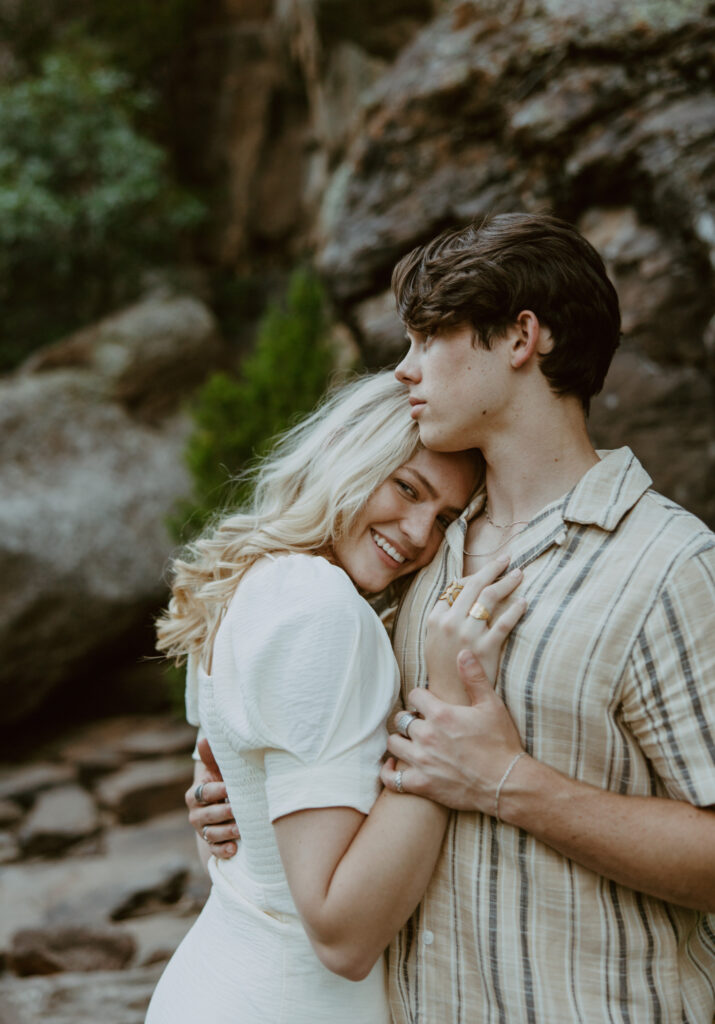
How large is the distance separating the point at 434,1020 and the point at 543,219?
1.65m

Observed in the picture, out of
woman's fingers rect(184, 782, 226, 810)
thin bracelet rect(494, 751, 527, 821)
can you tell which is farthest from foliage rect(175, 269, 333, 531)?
thin bracelet rect(494, 751, 527, 821)

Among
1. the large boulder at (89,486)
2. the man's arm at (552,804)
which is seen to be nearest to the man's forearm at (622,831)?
the man's arm at (552,804)

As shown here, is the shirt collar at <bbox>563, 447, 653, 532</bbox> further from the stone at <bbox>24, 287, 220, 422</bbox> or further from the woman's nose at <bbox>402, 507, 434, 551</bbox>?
the stone at <bbox>24, 287, 220, 422</bbox>

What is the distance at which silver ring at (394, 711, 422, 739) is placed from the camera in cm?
181

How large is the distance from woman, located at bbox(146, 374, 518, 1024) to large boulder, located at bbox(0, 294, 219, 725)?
4.15 m

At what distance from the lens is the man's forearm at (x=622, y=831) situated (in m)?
1.59

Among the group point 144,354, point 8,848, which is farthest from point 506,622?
point 144,354

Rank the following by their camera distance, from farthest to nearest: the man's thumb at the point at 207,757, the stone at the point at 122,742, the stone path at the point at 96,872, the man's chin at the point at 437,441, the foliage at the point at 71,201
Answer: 1. the foliage at the point at 71,201
2. the stone at the point at 122,742
3. the stone path at the point at 96,872
4. the man's thumb at the point at 207,757
5. the man's chin at the point at 437,441

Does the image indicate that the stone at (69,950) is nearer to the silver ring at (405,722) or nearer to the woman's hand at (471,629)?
the silver ring at (405,722)

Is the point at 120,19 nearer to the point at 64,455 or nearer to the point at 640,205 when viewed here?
the point at 64,455

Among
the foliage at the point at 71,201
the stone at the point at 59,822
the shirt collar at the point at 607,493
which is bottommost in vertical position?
the stone at the point at 59,822

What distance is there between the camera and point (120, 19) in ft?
32.0

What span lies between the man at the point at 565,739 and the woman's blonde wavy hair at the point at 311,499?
0.26m

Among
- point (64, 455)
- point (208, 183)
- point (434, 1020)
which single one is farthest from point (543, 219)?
point (208, 183)
